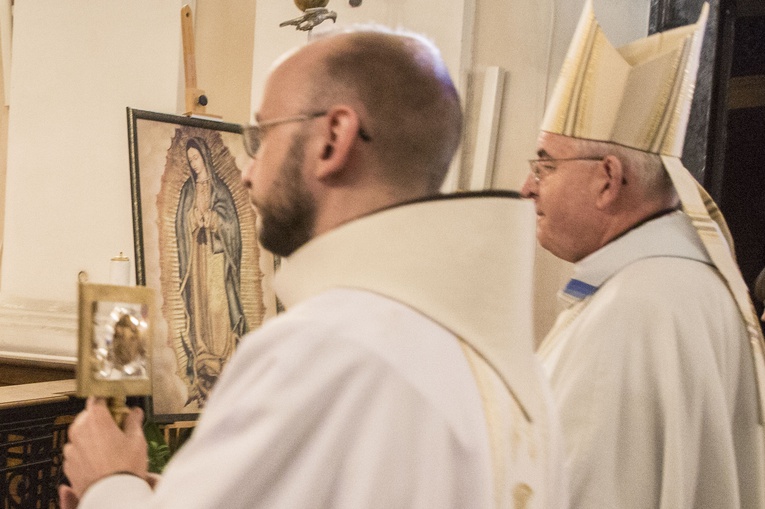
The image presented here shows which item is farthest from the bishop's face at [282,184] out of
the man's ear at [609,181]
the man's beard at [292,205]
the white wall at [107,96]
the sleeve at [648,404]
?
the white wall at [107,96]

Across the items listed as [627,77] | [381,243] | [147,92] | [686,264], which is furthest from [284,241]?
[147,92]

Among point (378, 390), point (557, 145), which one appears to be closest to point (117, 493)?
point (378, 390)

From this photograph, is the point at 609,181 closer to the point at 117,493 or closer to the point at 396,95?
the point at 396,95

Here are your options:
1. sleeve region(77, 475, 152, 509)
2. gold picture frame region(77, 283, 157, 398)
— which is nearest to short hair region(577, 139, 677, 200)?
gold picture frame region(77, 283, 157, 398)

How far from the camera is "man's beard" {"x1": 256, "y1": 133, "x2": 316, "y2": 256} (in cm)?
134

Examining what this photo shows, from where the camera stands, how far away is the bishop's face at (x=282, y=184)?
4.43 ft

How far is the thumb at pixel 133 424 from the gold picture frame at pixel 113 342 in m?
0.03

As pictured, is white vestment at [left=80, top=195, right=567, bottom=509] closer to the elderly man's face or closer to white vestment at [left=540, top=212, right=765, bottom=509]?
white vestment at [left=540, top=212, right=765, bottom=509]

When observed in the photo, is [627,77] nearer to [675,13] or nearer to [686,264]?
[686,264]

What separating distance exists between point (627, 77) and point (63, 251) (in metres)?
3.17

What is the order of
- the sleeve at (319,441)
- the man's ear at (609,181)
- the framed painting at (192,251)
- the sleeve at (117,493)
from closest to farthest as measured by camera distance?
the sleeve at (319,441), the sleeve at (117,493), the man's ear at (609,181), the framed painting at (192,251)

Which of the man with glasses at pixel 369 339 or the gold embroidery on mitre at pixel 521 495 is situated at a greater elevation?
the man with glasses at pixel 369 339

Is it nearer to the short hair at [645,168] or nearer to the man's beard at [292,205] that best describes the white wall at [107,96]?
the short hair at [645,168]

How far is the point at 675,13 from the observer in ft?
14.5
